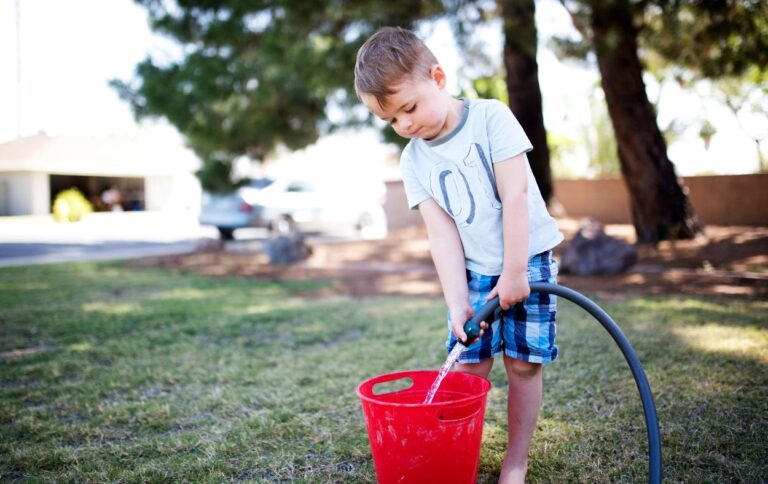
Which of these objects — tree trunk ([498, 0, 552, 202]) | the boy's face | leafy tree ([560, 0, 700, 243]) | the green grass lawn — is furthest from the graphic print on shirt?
leafy tree ([560, 0, 700, 243])

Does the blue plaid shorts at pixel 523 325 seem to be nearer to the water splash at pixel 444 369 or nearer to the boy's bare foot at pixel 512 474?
the water splash at pixel 444 369

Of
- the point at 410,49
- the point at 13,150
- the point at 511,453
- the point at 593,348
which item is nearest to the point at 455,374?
the point at 511,453

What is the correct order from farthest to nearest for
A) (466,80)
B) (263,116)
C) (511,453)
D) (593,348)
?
(466,80) → (263,116) → (593,348) → (511,453)

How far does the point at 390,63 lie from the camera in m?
1.88

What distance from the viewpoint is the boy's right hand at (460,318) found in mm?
1919

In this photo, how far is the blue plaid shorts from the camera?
2000 mm

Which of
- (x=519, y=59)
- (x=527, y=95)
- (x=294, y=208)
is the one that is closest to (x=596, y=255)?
(x=527, y=95)

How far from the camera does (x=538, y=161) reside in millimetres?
8383

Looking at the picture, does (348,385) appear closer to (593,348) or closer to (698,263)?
(593,348)

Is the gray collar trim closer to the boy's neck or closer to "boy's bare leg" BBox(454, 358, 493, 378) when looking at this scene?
the boy's neck

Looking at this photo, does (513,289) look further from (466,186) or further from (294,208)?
(294,208)

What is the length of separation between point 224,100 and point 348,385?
20.5ft

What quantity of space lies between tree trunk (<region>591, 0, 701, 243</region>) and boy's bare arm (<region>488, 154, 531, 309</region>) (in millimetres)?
6697

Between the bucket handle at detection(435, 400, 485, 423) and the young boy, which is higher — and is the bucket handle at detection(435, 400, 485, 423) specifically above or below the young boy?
below
